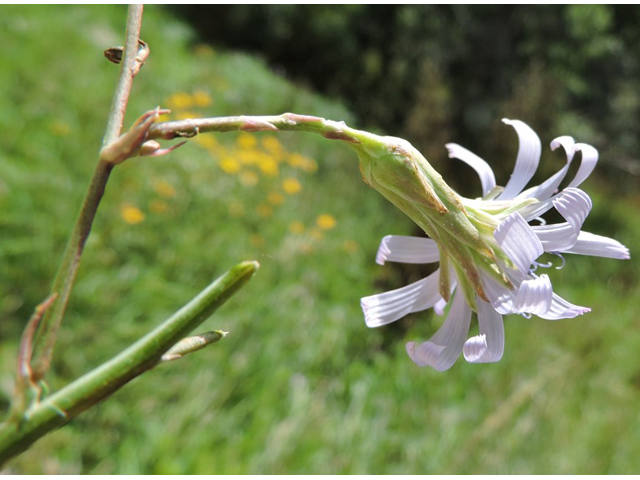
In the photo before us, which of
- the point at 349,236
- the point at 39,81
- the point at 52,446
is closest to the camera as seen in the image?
the point at 52,446

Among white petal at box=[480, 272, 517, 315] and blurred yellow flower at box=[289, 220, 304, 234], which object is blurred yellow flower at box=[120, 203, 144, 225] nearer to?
blurred yellow flower at box=[289, 220, 304, 234]

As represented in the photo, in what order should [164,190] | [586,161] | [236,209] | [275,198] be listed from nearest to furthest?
1. [586,161]
2. [164,190]
3. [236,209]
4. [275,198]

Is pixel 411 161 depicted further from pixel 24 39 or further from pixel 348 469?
pixel 24 39

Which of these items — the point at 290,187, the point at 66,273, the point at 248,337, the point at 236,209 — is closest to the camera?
the point at 66,273

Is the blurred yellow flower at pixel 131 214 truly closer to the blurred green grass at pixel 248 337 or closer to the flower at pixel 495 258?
the blurred green grass at pixel 248 337

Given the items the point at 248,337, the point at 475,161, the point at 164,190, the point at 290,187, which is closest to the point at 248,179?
the point at 290,187

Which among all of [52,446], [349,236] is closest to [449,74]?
[349,236]

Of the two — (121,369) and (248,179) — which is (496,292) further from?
(248,179)
